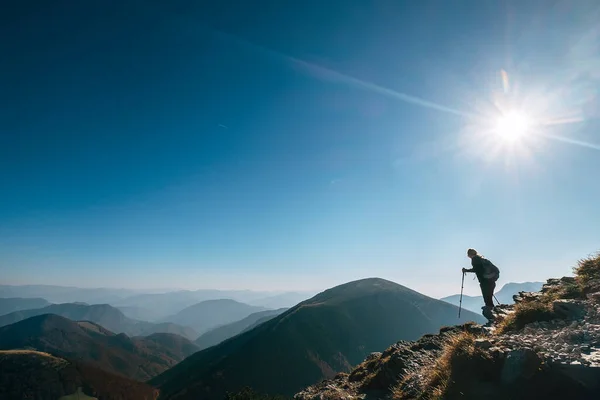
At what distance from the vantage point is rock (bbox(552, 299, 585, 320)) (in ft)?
28.5

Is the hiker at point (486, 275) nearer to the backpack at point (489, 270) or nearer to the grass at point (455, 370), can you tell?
the backpack at point (489, 270)

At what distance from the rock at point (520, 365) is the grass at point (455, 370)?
48 centimetres

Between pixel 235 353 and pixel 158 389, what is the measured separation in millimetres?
45684

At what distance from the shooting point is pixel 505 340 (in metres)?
7.84

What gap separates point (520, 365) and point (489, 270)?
10.5m

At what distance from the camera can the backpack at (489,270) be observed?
1547cm

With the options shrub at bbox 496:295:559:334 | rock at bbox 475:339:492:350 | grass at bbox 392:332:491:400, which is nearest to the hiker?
shrub at bbox 496:295:559:334

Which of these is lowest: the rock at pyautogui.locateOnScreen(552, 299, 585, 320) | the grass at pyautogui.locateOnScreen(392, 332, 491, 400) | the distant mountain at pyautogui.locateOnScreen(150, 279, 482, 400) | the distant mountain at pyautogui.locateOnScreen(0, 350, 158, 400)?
the distant mountain at pyautogui.locateOnScreen(0, 350, 158, 400)

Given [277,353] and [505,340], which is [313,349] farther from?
[505,340]

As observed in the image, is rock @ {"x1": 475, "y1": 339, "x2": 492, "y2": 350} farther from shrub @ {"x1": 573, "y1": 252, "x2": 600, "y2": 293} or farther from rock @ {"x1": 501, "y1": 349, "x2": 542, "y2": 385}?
shrub @ {"x1": 573, "y1": 252, "x2": 600, "y2": 293}

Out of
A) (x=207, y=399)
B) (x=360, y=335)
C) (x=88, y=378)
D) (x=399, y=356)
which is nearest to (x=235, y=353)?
(x=207, y=399)

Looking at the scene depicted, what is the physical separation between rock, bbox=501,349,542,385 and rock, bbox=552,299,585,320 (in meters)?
3.52

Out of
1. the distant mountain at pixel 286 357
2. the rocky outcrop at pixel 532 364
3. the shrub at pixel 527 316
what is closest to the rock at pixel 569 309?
the rocky outcrop at pixel 532 364

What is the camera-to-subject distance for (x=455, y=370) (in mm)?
7520
